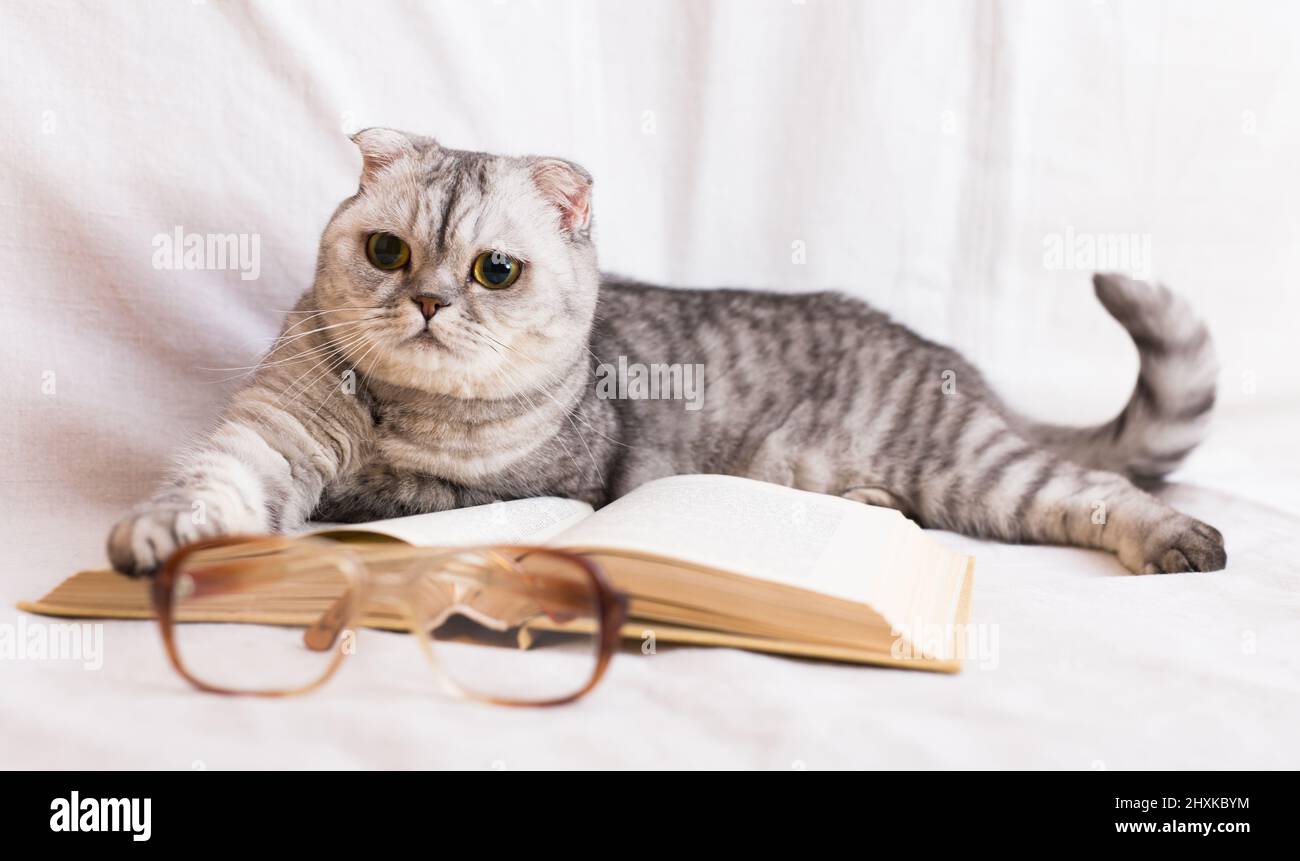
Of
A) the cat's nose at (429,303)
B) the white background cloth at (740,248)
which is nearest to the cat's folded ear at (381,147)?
the cat's nose at (429,303)

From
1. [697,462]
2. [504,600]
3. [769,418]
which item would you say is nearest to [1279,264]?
[769,418]

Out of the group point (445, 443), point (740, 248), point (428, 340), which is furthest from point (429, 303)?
point (740, 248)

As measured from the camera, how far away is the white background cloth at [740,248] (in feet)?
3.00

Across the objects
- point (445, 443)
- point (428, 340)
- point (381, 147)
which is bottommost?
point (445, 443)

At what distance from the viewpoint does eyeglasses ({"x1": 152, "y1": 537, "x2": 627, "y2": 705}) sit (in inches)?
35.2

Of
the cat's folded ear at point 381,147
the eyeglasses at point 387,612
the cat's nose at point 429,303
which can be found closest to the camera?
the eyeglasses at point 387,612

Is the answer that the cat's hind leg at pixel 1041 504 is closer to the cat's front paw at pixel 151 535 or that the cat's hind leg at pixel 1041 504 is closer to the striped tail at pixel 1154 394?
the striped tail at pixel 1154 394

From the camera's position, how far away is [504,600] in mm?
1041

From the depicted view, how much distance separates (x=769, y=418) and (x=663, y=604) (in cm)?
82

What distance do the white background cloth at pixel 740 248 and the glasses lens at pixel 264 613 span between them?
4 centimetres

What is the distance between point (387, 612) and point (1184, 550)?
1.03m

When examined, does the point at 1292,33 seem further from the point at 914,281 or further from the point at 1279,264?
the point at 914,281

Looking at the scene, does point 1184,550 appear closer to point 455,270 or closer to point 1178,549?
point 1178,549

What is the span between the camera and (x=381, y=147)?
1.45m
